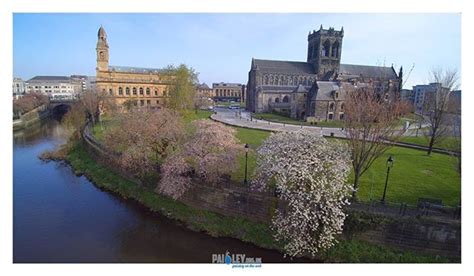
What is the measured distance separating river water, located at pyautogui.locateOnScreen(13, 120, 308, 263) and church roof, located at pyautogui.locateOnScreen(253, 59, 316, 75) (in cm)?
5136

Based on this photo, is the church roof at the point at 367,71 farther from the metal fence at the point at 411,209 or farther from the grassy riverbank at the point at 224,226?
the grassy riverbank at the point at 224,226

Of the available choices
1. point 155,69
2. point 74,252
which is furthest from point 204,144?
point 155,69

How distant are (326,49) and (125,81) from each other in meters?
48.6

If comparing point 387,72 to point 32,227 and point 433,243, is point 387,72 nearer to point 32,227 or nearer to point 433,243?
point 433,243

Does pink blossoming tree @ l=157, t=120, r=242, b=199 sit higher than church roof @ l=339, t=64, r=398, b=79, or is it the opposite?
church roof @ l=339, t=64, r=398, b=79

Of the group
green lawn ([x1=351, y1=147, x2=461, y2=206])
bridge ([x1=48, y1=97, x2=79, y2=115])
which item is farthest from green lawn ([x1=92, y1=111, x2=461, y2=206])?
bridge ([x1=48, y1=97, x2=79, y2=115])

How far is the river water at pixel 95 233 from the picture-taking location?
37.4 feet

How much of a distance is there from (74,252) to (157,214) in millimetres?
4527

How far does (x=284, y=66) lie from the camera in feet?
209

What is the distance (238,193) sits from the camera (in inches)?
525

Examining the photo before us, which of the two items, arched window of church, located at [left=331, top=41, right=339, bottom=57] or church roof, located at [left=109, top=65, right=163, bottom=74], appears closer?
church roof, located at [left=109, top=65, right=163, bottom=74]

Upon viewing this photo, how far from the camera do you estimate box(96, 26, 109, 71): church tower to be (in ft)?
180

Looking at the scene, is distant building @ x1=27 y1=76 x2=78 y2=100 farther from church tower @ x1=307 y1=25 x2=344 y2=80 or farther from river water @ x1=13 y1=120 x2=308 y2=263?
river water @ x1=13 y1=120 x2=308 y2=263

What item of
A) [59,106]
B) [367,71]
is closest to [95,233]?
[59,106]
